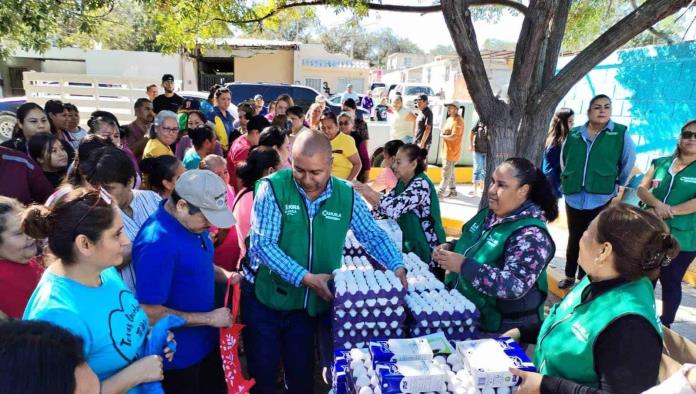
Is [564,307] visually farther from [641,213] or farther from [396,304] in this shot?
[396,304]

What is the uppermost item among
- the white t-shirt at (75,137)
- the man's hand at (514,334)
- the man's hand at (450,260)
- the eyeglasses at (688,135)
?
the eyeglasses at (688,135)

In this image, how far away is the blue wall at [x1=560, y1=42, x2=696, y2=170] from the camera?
7457mm

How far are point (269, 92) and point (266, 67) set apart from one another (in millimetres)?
11120

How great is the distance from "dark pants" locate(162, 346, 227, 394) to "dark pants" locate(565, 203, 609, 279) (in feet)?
13.3

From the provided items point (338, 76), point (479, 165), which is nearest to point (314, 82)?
point (338, 76)

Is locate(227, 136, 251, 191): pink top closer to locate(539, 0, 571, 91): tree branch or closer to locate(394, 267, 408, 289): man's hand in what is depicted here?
locate(394, 267, 408, 289): man's hand

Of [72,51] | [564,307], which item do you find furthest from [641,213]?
[72,51]

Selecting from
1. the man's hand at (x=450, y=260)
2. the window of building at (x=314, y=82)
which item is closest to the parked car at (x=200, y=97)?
the man's hand at (x=450, y=260)

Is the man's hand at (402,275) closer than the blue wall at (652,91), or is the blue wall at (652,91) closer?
the man's hand at (402,275)

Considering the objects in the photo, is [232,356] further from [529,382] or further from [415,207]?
[415,207]

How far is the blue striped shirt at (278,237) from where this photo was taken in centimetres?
233

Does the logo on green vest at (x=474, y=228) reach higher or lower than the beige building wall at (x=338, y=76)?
lower

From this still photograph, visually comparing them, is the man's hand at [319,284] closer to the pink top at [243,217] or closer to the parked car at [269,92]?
the pink top at [243,217]

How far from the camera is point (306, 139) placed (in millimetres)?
2365
